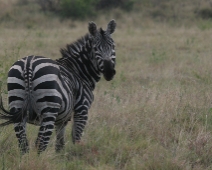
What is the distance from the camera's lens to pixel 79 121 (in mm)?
5445

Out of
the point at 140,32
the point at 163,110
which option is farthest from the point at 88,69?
the point at 140,32

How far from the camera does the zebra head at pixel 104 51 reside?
555cm

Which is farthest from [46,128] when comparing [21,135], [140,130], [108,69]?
[140,130]

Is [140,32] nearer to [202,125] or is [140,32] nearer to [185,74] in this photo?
[185,74]

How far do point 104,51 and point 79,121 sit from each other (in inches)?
35.0

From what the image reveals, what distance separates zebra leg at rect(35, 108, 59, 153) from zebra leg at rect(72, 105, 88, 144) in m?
0.68

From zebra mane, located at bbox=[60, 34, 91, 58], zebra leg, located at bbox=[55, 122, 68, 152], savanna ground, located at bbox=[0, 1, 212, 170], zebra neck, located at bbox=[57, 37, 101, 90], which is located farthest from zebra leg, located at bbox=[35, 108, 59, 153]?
zebra mane, located at bbox=[60, 34, 91, 58]

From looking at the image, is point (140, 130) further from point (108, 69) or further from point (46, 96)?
point (46, 96)

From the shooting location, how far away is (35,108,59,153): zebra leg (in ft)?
15.3

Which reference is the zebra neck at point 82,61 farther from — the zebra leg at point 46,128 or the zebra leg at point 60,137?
the zebra leg at point 46,128

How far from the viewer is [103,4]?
94.6ft

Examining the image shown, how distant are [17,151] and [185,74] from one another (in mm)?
6586

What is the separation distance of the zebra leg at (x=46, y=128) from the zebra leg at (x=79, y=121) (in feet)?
2.24

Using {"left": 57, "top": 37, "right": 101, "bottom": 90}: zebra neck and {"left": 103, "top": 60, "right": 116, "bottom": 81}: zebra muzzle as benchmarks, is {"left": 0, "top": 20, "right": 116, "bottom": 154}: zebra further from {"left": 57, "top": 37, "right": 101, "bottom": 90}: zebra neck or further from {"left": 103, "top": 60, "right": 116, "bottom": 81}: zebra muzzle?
{"left": 57, "top": 37, "right": 101, "bottom": 90}: zebra neck
